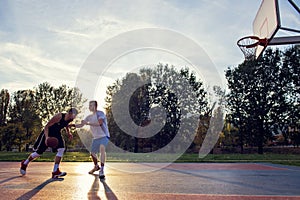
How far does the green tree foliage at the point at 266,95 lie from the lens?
37344 millimetres

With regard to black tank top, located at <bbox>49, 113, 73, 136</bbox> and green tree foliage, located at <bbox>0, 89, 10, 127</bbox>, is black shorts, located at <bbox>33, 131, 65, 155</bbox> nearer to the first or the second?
black tank top, located at <bbox>49, 113, 73, 136</bbox>

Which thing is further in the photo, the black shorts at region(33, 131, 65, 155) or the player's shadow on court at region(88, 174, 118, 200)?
the black shorts at region(33, 131, 65, 155)

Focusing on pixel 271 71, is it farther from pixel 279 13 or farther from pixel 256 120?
pixel 279 13

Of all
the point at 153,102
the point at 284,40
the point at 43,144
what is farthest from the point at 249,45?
the point at 153,102

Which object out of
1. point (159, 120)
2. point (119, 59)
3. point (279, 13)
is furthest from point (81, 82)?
point (159, 120)

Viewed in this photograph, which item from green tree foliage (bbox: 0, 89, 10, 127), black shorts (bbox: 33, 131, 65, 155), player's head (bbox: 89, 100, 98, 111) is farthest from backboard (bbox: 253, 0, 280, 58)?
green tree foliage (bbox: 0, 89, 10, 127)

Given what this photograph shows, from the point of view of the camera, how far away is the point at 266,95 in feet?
124

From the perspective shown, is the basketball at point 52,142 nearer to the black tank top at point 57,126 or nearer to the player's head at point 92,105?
the black tank top at point 57,126

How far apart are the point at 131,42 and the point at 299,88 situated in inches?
1075

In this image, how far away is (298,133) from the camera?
37719mm

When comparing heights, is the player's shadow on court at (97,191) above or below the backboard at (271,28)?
below

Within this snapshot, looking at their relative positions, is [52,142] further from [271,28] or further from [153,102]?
[153,102]

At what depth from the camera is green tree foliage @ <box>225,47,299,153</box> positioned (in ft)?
123

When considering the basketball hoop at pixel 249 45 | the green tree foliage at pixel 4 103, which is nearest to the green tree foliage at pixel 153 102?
the green tree foliage at pixel 4 103
